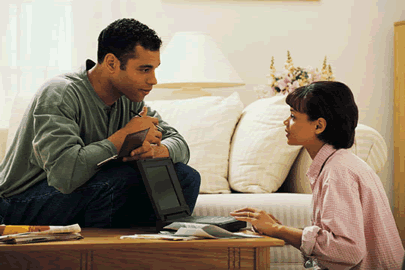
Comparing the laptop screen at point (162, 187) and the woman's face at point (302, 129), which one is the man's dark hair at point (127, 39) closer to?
the laptop screen at point (162, 187)

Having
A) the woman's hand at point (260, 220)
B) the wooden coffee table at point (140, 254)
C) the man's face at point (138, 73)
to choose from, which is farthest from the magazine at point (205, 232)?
the man's face at point (138, 73)

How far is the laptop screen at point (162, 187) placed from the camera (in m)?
1.40

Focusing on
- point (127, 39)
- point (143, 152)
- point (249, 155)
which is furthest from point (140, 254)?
point (249, 155)

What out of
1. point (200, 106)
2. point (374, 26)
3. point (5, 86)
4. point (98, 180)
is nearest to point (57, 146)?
point (98, 180)

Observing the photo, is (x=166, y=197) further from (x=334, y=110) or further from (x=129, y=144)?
(x=334, y=110)

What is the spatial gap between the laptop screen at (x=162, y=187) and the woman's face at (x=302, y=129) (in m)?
0.39

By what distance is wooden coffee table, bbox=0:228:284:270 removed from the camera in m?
1.12

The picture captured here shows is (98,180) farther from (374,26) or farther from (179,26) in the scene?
(374,26)

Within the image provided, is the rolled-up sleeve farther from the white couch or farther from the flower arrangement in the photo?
the flower arrangement

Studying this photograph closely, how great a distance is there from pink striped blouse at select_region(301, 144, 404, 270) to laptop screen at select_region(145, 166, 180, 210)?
14.5 inches

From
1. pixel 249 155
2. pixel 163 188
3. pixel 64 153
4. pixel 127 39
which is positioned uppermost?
pixel 127 39

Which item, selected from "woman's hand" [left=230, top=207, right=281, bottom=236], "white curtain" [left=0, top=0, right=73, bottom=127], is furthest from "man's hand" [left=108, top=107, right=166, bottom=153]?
"white curtain" [left=0, top=0, right=73, bottom=127]

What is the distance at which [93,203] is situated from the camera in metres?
1.47

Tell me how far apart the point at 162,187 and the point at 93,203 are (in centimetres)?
21
